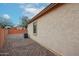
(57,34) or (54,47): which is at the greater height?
(57,34)

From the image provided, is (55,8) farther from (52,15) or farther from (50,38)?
→ (50,38)

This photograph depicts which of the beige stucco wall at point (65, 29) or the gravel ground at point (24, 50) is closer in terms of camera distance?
the beige stucco wall at point (65, 29)

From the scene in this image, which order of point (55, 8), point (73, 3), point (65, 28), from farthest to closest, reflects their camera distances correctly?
1. point (55, 8)
2. point (65, 28)
3. point (73, 3)

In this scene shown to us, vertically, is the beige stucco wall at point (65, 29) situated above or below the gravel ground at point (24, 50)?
above

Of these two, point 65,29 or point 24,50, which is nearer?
point 65,29

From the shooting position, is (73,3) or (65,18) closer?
(73,3)

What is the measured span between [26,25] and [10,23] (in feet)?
19.3

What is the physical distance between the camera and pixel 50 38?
24.3 ft

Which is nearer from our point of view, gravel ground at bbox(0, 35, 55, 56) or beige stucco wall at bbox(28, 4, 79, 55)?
beige stucco wall at bbox(28, 4, 79, 55)

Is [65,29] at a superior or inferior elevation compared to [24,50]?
superior

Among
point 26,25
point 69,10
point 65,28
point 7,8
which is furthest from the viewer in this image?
point 26,25

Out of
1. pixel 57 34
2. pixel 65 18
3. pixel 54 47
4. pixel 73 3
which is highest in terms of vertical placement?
pixel 73 3

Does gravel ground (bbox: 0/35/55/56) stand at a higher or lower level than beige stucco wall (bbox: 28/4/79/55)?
lower

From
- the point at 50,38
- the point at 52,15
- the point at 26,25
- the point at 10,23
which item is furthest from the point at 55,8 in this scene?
the point at 26,25
